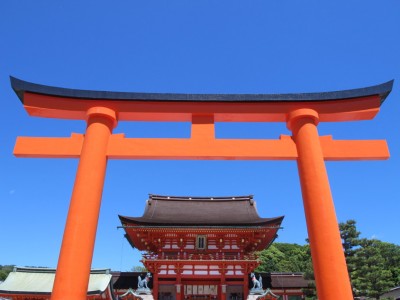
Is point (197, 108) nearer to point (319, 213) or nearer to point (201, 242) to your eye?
point (319, 213)

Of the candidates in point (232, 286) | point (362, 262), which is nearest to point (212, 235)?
point (232, 286)

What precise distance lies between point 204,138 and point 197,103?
65 cm

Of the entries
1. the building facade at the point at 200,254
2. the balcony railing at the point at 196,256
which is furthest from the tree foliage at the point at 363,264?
the balcony railing at the point at 196,256

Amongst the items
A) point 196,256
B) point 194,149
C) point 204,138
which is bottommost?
point 194,149

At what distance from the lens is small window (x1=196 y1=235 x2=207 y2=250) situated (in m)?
15.9

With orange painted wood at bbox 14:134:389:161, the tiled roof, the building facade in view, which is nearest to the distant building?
the building facade

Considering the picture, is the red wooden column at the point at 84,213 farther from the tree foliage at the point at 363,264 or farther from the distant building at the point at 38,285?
the tree foliage at the point at 363,264

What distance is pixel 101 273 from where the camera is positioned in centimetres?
1484

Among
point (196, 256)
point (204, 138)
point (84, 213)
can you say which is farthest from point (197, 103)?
point (196, 256)

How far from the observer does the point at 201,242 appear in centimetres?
1600

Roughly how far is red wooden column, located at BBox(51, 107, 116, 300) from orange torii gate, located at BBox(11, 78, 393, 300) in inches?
0.6

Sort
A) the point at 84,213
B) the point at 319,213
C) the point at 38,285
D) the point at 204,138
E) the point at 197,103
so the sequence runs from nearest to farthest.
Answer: the point at 84,213
the point at 319,213
the point at 204,138
the point at 197,103
the point at 38,285

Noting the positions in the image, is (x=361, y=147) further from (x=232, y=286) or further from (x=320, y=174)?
(x=232, y=286)

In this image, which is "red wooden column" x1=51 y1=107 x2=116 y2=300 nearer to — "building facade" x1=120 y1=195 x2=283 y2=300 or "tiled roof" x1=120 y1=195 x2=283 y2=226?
"building facade" x1=120 y1=195 x2=283 y2=300
